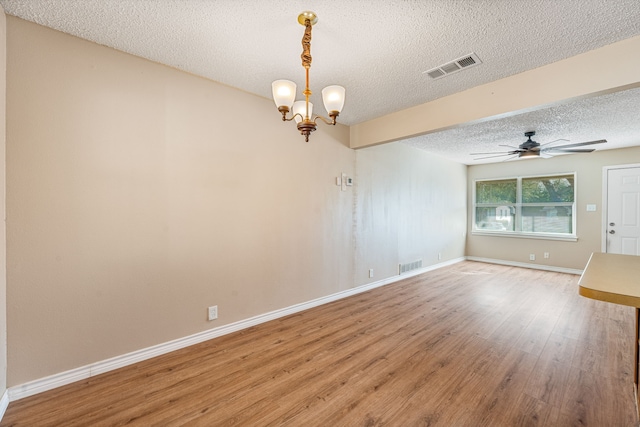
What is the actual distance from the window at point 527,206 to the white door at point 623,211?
0.54 metres

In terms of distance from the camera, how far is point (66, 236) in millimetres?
1981

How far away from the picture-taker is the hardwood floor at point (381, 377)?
66.1 inches

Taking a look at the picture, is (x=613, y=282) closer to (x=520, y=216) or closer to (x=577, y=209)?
(x=577, y=209)

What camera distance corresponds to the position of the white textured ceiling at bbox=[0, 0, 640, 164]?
171cm

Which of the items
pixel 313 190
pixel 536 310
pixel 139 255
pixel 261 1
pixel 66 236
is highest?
pixel 261 1

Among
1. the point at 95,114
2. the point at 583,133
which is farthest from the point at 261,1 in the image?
the point at 583,133

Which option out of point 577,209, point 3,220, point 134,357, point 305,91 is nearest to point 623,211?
point 577,209

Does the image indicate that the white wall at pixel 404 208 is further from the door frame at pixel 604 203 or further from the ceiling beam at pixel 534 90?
the door frame at pixel 604 203

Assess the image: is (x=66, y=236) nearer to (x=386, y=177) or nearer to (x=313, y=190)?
(x=313, y=190)

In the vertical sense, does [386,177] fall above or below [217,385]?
above

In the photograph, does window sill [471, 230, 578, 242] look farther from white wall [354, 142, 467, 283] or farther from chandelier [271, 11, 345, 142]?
chandelier [271, 11, 345, 142]

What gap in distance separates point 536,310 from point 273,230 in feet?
11.4

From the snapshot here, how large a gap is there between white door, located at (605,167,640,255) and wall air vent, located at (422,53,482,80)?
492 cm

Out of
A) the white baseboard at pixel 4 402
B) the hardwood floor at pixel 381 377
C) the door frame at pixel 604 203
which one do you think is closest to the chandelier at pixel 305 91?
the hardwood floor at pixel 381 377
